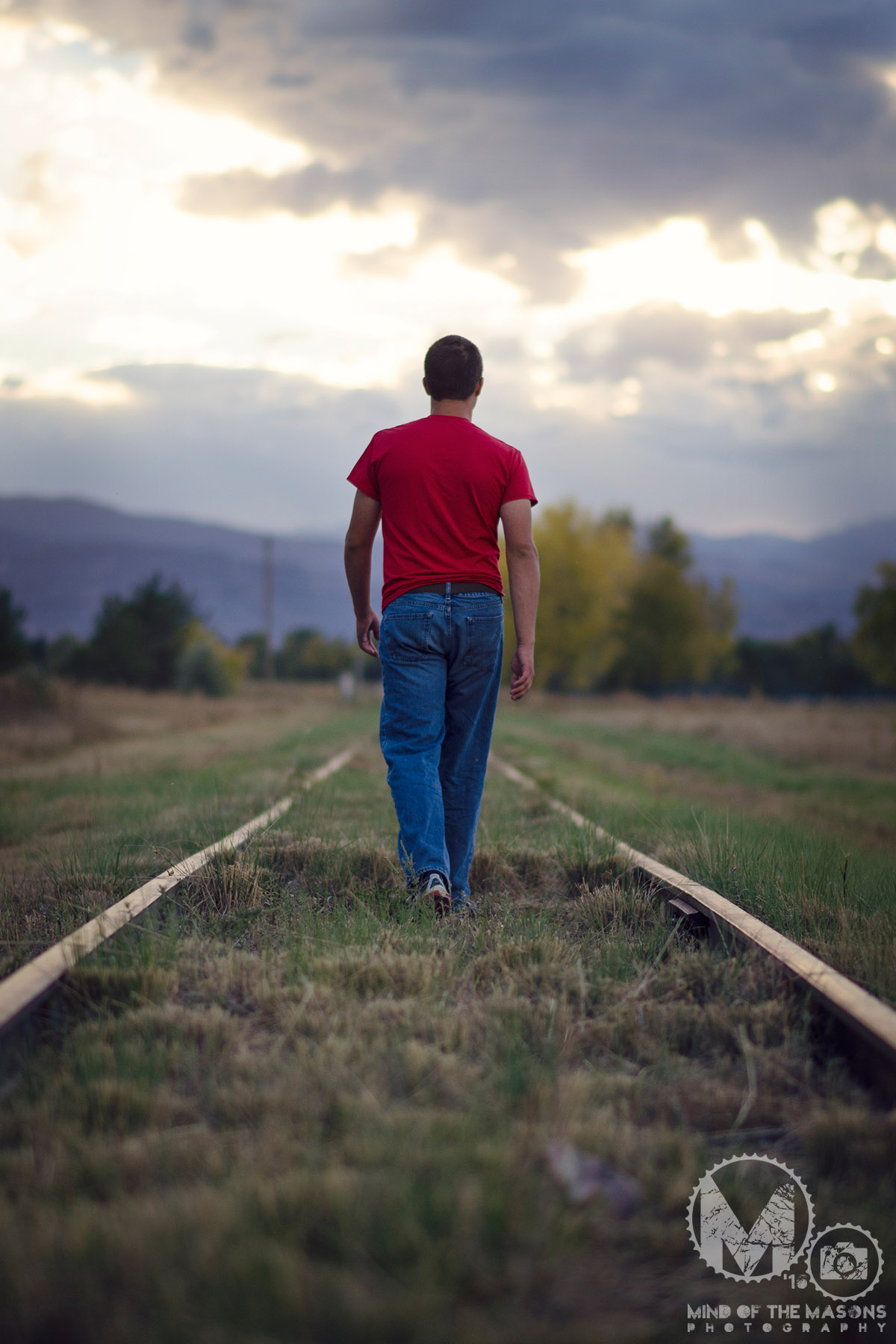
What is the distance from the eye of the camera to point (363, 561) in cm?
390

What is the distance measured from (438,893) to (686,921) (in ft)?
2.80

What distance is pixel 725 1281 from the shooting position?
1407mm

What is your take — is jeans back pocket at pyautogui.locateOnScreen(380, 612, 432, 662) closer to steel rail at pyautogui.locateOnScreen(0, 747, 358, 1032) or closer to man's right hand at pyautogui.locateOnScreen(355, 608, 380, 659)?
man's right hand at pyautogui.locateOnScreen(355, 608, 380, 659)

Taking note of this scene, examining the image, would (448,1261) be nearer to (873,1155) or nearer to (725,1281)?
(725,1281)

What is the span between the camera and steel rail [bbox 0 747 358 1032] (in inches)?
80.5

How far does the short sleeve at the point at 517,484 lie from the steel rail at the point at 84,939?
6.01ft

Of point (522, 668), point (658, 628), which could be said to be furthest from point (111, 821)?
point (658, 628)

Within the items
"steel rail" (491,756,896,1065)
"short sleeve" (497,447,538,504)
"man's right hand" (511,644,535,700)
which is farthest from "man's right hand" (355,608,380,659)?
"steel rail" (491,756,896,1065)

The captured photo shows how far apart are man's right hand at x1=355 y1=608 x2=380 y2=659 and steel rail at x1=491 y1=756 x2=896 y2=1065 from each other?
1423 mm

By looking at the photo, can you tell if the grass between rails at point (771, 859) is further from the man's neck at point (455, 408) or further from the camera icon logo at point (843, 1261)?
the man's neck at point (455, 408)

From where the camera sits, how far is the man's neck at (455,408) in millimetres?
3691

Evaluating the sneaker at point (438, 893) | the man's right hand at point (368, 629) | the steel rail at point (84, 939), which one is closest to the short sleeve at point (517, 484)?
the man's right hand at point (368, 629)

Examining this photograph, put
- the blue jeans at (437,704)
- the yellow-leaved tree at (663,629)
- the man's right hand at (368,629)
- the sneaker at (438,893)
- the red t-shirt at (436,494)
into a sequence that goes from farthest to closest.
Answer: the yellow-leaved tree at (663,629), the man's right hand at (368,629), the red t-shirt at (436,494), the blue jeans at (437,704), the sneaker at (438,893)

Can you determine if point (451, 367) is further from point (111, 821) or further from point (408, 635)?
point (111, 821)
